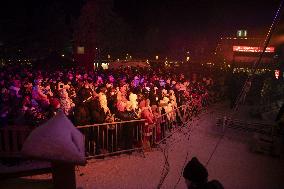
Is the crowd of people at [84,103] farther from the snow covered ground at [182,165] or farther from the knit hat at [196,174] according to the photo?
the knit hat at [196,174]

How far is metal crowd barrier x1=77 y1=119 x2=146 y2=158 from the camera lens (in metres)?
A: 9.99

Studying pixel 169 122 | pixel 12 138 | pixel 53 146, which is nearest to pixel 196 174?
pixel 53 146

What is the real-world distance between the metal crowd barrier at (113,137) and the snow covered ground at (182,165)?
310 mm

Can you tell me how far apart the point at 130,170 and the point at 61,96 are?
3.98 metres

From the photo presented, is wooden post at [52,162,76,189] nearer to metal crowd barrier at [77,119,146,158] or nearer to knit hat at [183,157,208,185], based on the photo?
knit hat at [183,157,208,185]

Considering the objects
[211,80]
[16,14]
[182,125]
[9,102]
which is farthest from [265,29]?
[9,102]

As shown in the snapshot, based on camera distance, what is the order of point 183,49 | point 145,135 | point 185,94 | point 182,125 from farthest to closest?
1. point 183,49
2. point 185,94
3. point 182,125
4. point 145,135

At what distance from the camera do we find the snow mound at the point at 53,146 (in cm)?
256

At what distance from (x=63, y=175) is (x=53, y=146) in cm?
39

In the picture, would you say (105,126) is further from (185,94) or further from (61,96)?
(185,94)

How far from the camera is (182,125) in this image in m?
14.4

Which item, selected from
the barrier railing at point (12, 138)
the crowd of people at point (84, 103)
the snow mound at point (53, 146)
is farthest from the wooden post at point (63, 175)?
the barrier railing at point (12, 138)

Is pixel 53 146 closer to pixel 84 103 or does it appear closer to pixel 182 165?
pixel 182 165

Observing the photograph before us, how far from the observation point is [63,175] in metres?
2.83
